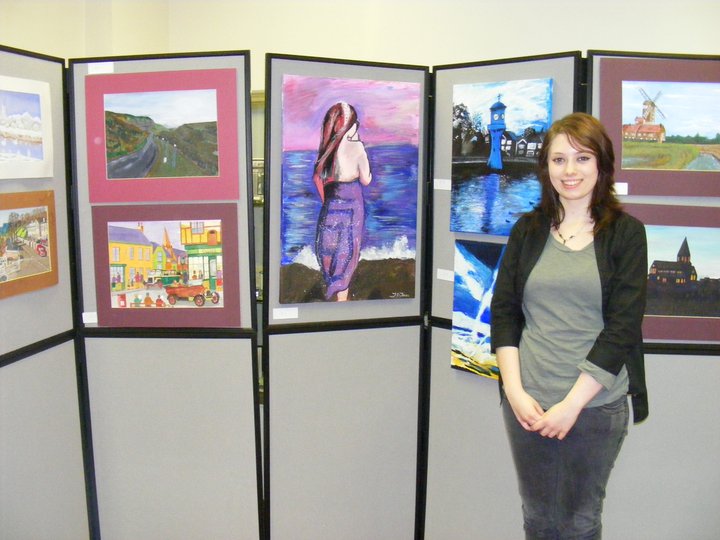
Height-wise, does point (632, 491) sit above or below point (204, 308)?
below

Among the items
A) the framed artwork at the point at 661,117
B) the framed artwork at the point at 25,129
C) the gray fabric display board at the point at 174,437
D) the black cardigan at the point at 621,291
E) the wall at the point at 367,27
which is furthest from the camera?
the wall at the point at 367,27

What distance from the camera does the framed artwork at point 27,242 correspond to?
174cm

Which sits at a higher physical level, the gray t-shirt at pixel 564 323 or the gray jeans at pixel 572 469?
the gray t-shirt at pixel 564 323

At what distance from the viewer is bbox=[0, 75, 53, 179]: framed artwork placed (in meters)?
1.71

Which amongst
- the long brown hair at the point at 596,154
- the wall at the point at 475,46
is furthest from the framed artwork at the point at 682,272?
the long brown hair at the point at 596,154

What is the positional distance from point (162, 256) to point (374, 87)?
91 cm

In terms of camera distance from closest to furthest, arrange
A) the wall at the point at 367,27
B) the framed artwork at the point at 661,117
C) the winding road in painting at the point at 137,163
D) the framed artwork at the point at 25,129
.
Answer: the framed artwork at the point at 25,129
the framed artwork at the point at 661,117
the winding road in painting at the point at 137,163
the wall at the point at 367,27

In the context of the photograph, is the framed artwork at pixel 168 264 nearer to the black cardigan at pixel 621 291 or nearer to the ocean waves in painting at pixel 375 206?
the ocean waves in painting at pixel 375 206

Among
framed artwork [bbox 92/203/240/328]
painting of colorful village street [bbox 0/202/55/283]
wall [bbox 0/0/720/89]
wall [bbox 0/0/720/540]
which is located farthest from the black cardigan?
wall [bbox 0/0/720/89]

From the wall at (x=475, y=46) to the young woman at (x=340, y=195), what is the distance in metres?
0.47

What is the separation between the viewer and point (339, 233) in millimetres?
2021

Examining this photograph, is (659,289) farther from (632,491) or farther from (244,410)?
(244,410)

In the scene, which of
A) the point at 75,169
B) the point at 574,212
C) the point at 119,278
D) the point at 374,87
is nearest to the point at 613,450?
the point at 574,212

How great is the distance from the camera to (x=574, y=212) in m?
1.50
